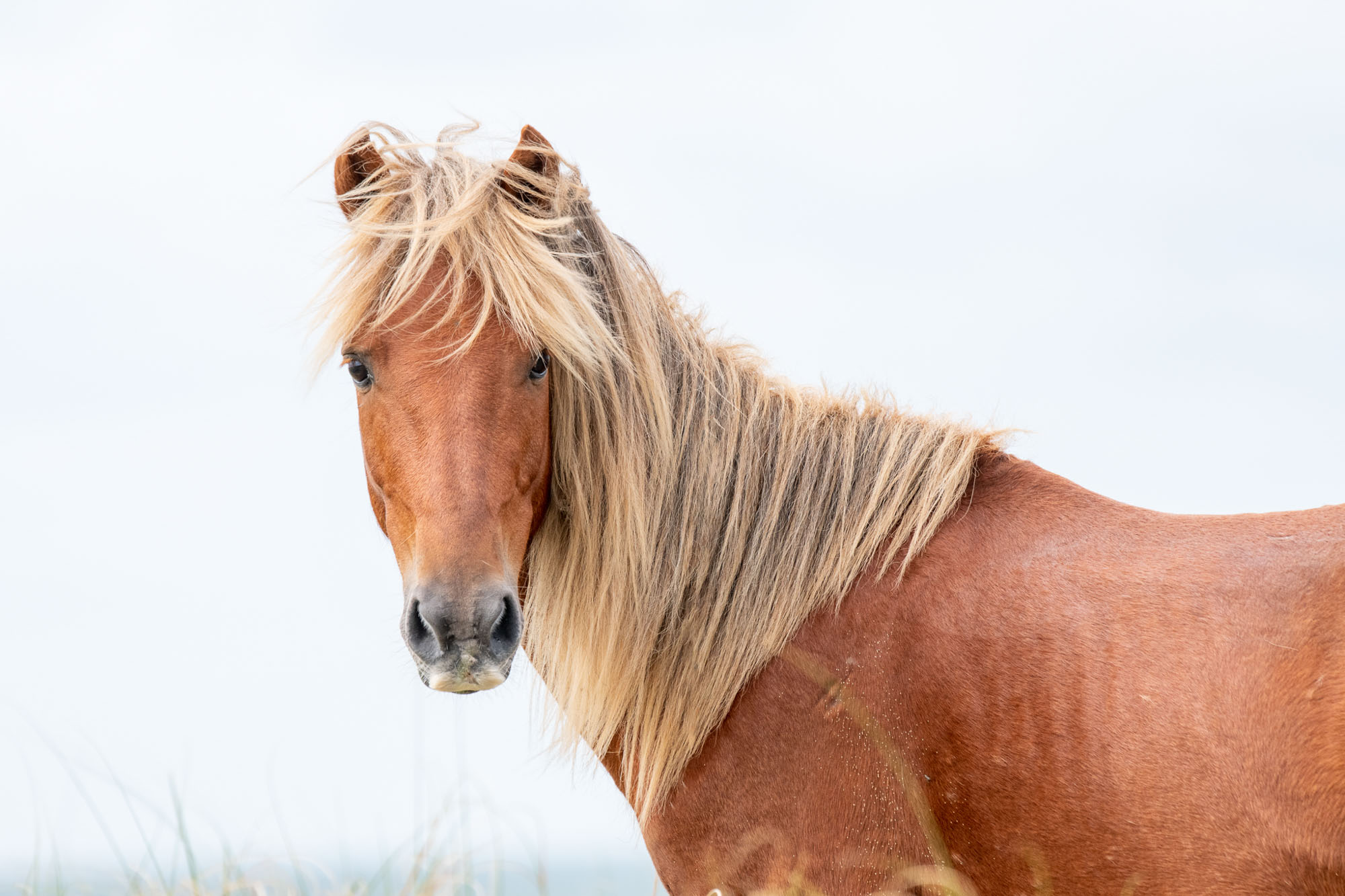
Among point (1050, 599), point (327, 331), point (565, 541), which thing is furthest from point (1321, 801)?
point (327, 331)

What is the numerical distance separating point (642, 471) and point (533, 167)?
1.07 m

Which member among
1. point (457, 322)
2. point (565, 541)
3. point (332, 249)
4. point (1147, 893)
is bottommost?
point (1147, 893)

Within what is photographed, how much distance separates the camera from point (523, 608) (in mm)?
3711

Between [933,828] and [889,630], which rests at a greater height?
[889,630]

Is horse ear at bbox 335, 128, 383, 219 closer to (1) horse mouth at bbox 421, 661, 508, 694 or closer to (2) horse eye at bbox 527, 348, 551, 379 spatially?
(2) horse eye at bbox 527, 348, 551, 379

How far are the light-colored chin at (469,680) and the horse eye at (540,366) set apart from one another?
2.93 feet

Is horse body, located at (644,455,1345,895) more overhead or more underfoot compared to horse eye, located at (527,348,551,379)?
more underfoot

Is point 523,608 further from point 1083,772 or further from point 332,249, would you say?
point 1083,772

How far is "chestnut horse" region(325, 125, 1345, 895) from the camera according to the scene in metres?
2.90

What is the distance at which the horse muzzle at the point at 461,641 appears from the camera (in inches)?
112

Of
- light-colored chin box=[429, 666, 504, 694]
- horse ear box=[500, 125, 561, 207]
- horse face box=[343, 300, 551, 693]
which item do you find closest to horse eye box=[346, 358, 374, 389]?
horse face box=[343, 300, 551, 693]

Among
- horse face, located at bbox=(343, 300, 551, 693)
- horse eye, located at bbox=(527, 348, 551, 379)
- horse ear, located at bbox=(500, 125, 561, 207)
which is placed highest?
horse ear, located at bbox=(500, 125, 561, 207)

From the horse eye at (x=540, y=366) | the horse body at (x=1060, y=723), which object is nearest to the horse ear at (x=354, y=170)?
the horse eye at (x=540, y=366)

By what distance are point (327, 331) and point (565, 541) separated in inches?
39.5
